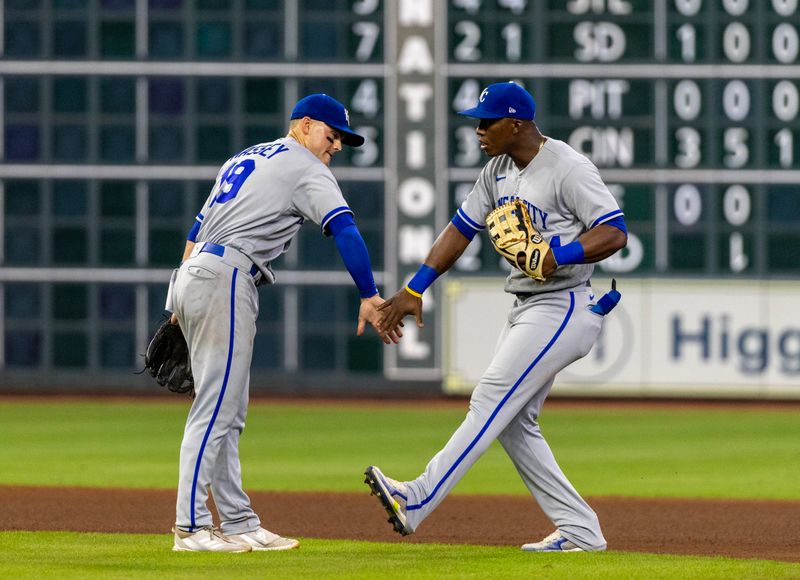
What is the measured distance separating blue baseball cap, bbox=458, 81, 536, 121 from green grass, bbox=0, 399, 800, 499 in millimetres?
3927

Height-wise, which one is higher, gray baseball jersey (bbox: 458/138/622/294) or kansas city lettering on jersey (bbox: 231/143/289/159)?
kansas city lettering on jersey (bbox: 231/143/289/159)

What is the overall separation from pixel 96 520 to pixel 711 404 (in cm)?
1015

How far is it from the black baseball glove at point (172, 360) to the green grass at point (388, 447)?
3.27m

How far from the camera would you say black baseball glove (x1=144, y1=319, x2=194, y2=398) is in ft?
20.7

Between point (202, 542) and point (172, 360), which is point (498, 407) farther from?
point (172, 360)

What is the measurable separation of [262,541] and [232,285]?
0.96 meters

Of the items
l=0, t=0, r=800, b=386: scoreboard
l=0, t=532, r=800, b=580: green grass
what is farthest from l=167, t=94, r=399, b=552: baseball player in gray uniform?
l=0, t=0, r=800, b=386: scoreboard

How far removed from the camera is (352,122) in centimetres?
1636

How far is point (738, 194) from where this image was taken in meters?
16.3

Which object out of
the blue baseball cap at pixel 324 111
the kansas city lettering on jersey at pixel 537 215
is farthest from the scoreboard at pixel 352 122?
the kansas city lettering on jersey at pixel 537 215

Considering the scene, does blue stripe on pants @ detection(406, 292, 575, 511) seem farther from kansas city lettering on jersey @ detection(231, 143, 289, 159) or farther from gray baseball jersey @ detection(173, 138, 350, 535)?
kansas city lettering on jersey @ detection(231, 143, 289, 159)

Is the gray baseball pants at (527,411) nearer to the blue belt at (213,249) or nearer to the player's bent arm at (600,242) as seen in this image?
the player's bent arm at (600,242)

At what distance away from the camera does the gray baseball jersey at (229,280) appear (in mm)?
5805

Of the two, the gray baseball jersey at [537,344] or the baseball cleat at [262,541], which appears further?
the baseball cleat at [262,541]
